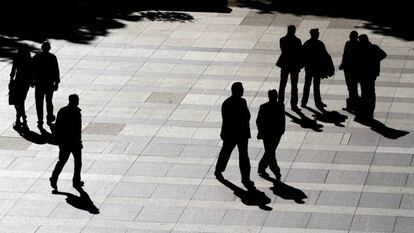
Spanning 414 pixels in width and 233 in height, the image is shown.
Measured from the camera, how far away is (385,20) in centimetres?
2741

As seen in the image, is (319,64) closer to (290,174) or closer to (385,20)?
(290,174)

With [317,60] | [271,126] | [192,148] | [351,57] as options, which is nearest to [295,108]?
[317,60]

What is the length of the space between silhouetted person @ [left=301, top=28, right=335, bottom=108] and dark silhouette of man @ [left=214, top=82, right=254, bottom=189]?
155 inches

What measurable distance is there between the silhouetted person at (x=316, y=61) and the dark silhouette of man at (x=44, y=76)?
455 centimetres

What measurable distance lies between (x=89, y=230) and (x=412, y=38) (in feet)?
41.1

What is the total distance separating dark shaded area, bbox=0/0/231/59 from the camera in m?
26.3

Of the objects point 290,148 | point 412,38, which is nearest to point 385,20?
point 412,38

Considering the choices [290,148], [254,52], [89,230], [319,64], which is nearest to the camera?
[89,230]

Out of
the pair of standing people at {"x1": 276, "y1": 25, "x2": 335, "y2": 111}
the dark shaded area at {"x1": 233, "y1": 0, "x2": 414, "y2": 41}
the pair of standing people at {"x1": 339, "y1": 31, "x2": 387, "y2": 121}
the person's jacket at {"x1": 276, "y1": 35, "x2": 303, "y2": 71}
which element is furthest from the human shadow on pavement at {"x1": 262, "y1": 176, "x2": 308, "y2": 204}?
the dark shaded area at {"x1": 233, "y1": 0, "x2": 414, "y2": 41}

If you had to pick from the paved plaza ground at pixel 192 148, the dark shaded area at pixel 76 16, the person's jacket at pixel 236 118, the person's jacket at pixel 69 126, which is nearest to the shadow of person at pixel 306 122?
the paved plaza ground at pixel 192 148

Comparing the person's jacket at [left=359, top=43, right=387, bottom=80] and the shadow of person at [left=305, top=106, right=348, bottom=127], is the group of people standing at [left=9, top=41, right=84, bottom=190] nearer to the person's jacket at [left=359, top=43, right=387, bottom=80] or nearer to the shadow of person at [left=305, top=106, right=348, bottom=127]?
the shadow of person at [left=305, top=106, right=348, bottom=127]

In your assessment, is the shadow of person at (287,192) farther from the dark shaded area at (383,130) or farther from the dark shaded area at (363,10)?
the dark shaded area at (363,10)

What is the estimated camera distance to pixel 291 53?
20.6m

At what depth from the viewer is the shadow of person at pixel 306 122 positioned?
19.8m
